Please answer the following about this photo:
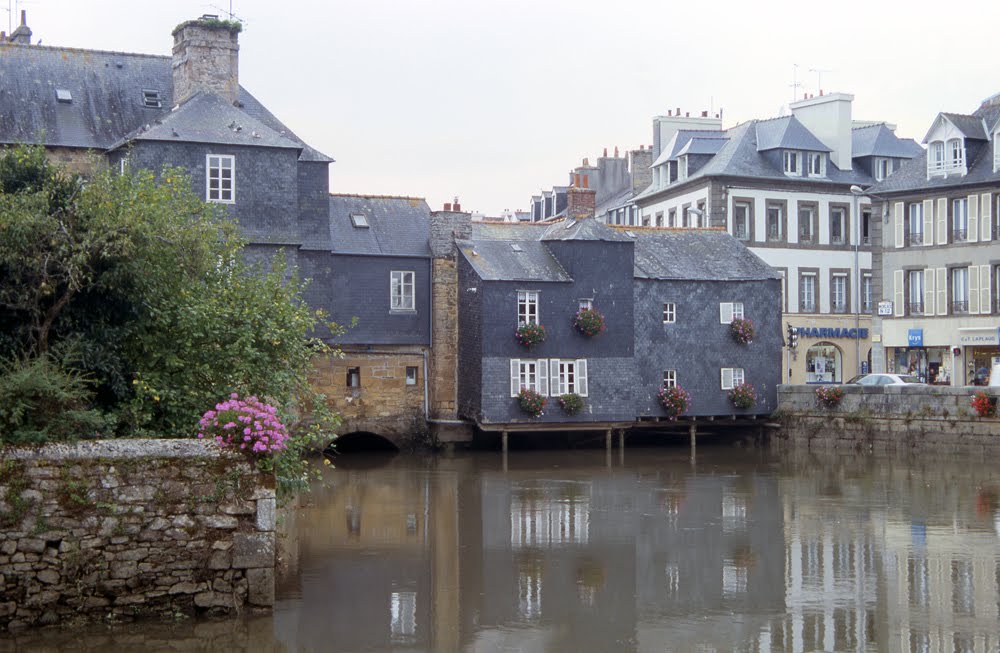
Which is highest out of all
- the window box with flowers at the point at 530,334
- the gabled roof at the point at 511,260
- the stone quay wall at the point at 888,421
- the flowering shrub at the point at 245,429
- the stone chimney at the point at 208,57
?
the stone chimney at the point at 208,57

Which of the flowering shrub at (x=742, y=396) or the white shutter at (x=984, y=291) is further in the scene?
the white shutter at (x=984, y=291)

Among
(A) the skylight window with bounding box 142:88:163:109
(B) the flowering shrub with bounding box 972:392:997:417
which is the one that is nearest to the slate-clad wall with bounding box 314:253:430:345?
(A) the skylight window with bounding box 142:88:163:109

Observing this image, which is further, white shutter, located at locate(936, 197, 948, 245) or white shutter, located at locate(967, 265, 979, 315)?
white shutter, located at locate(936, 197, 948, 245)

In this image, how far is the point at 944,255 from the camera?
4459 centimetres

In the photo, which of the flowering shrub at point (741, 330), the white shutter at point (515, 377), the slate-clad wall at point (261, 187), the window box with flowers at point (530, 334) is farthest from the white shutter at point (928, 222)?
the slate-clad wall at point (261, 187)

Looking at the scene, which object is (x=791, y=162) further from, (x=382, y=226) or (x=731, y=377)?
(x=382, y=226)

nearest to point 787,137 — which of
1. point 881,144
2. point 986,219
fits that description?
point 881,144

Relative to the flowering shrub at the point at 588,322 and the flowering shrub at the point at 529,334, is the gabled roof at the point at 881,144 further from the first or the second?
the flowering shrub at the point at 529,334

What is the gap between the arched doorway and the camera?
52.0 metres

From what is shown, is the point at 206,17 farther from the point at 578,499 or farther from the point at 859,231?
the point at 859,231

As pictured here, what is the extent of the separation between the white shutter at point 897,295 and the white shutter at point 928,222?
156 centimetres

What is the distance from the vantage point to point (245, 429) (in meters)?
13.1

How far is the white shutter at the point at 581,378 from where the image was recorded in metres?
38.2

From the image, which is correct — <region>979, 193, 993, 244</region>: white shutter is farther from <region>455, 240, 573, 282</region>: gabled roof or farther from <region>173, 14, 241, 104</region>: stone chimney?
<region>173, 14, 241, 104</region>: stone chimney
